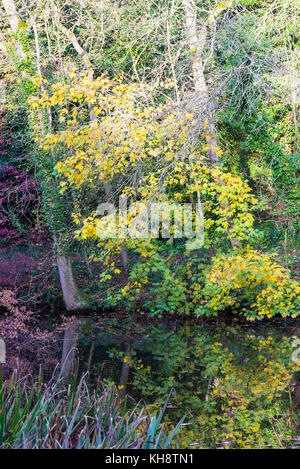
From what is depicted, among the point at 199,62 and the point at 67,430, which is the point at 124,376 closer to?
the point at 67,430

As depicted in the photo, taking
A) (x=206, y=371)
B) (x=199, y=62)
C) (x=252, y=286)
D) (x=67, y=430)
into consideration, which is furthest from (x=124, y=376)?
(x=199, y=62)

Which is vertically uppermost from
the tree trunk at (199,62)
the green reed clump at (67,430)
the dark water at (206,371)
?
the tree trunk at (199,62)

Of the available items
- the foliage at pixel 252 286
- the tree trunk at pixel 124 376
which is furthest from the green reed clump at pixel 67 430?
the foliage at pixel 252 286

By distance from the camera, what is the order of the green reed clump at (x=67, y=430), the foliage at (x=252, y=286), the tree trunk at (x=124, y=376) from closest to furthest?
1. the green reed clump at (x=67, y=430)
2. the tree trunk at (x=124, y=376)
3. the foliage at (x=252, y=286)

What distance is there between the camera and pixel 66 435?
2543 millimetres

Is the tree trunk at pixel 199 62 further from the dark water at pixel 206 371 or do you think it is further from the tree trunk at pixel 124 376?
the tree trunk at pixel 124 376

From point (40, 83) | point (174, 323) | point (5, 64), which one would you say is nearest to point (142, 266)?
point (174, 323)

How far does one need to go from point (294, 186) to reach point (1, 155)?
8.19m

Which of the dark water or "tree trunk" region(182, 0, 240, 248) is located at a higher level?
"tree trunk" region(182, 0, 240, 248)

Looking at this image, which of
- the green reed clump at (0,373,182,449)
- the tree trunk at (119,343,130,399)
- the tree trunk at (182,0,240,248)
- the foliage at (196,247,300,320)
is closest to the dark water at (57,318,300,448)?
the tree trunk at (119,343,130,399)

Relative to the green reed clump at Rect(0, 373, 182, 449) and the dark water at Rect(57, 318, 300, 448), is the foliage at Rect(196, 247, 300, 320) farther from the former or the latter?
the green reed clump at Rect(0, 373, 182, 449)
